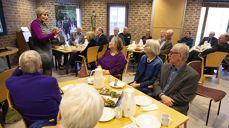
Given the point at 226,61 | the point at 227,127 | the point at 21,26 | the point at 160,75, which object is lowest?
the point at 227,127

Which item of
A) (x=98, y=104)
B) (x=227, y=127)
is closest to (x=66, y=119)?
(x=98, y=104)

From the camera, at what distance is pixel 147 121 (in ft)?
4.10

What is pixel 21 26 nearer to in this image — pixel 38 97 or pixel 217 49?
pixel 38 97

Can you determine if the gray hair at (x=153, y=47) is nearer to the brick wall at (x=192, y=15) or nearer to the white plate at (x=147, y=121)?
the white plate at (x=147, y=121)

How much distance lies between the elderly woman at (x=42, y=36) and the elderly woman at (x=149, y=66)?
181cm

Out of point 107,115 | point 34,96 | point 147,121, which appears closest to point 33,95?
point 34,96

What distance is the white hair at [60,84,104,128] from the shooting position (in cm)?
73

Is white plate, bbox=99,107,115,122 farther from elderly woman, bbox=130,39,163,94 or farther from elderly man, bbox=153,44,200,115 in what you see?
elderly woman, bbox=130,39,163,94

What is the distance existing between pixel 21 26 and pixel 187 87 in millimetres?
6128

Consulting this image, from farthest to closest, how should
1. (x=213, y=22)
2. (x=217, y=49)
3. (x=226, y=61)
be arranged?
1. (x=213, y=22)
2. (x=226, y=61)
3. (x=217, y=49)

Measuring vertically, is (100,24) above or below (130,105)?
above

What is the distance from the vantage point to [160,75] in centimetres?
204

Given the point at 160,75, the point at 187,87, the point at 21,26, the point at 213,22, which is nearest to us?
the point at 187,87

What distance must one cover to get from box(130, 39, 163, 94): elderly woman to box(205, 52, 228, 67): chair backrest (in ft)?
8.10
